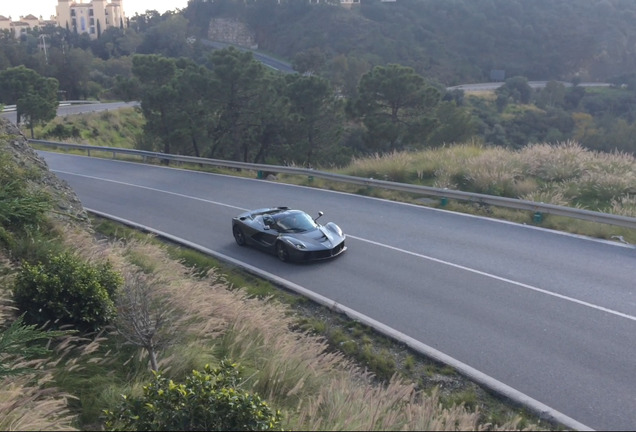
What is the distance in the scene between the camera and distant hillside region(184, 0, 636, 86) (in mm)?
86312

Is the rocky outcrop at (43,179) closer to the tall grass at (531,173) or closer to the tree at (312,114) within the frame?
the tall grass at (531,173)

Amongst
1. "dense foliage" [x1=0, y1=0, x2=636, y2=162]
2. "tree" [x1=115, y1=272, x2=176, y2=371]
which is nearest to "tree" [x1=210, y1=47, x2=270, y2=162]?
"dense foliage" [x1=0, y1=0, x2=636, y2=162]

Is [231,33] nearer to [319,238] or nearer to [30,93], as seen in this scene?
[30,93]

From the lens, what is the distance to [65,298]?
7.55m

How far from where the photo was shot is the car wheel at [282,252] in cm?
1282

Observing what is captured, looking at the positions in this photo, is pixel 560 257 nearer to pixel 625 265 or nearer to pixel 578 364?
pixel 625 265

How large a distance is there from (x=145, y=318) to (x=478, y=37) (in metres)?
95.2

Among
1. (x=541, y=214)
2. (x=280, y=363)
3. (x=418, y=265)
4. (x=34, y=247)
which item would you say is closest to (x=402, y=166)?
(x=541, y=214)

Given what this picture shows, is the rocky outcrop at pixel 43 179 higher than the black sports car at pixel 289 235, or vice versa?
the rocky outcrop at pixel 43 179

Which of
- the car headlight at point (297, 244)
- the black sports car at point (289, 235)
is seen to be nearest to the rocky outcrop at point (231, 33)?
the black sports car at point (289, 235)

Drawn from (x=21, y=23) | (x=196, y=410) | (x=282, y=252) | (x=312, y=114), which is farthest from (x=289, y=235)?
(x=21, y=23)

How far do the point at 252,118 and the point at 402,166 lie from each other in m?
15.3

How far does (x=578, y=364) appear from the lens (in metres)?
7.96

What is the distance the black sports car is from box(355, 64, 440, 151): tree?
1846 centimetres
